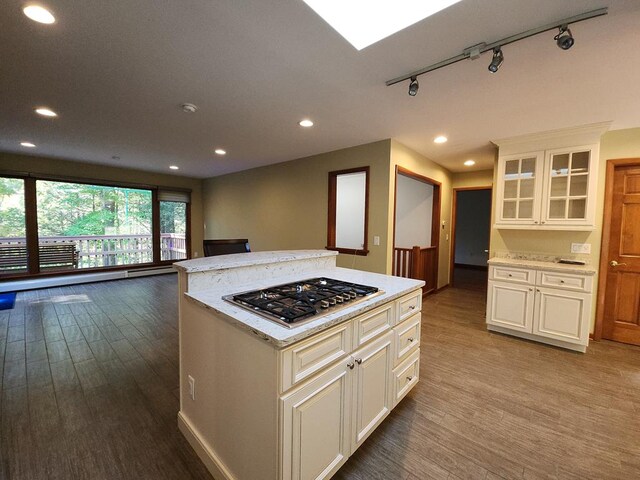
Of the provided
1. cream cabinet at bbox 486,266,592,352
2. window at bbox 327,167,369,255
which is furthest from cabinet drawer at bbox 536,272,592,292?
window at bbox 327,167,369,255

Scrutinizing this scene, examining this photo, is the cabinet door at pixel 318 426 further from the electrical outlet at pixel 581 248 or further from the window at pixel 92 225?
the window at pixel 92 225

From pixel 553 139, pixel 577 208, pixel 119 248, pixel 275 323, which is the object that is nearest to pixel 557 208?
pixel 577 208

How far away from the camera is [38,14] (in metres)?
1.44

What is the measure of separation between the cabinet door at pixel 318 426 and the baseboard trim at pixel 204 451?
1.46ft

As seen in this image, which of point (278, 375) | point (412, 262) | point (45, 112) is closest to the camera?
point (278, 375)

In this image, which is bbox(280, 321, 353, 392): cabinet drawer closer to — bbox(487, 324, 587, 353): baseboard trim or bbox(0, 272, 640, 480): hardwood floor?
bbox(0, 272, 640, 480): hardwood floor

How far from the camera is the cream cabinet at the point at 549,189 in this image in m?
2.95

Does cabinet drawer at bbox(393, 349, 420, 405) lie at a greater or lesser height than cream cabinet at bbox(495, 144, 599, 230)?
lesser

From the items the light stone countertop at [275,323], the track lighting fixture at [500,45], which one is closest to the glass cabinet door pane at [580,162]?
the track lighting fixture at [500,45]

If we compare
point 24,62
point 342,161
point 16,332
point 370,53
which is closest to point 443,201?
point 342,161

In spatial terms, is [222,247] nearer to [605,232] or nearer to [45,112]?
[45,112]

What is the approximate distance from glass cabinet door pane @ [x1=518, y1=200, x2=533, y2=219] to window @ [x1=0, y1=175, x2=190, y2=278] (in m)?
7.14

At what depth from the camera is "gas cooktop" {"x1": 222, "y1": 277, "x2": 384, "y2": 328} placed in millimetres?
1185

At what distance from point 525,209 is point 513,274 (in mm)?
858
